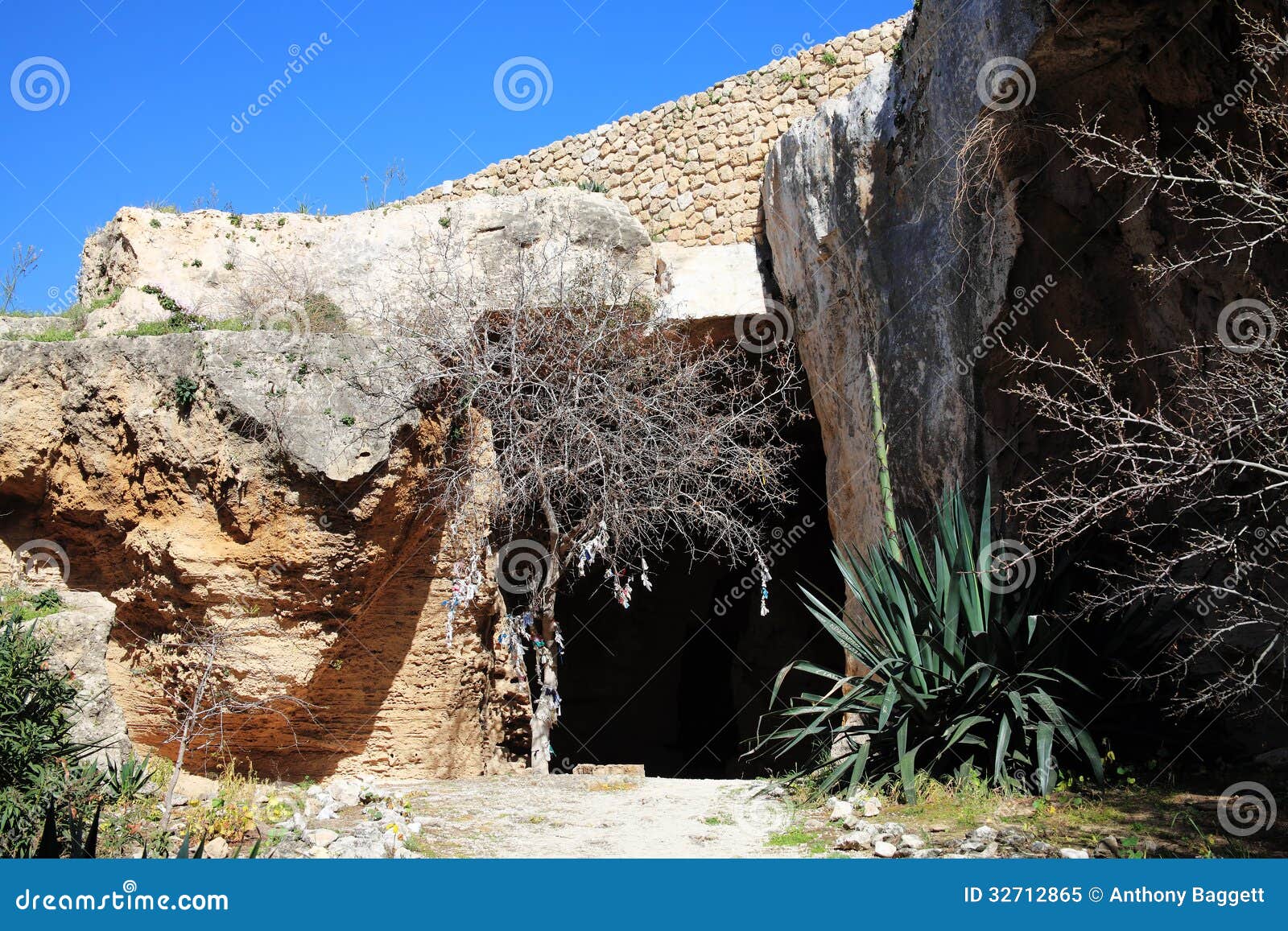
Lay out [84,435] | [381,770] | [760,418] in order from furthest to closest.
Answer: [760,418] → [381,770] → [84,435]

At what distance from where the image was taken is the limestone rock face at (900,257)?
856 cm

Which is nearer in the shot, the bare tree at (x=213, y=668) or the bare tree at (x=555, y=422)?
the bare tree at (x=213, y=668)

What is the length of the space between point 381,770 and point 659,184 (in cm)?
746

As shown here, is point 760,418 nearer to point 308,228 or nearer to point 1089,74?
point 1089,74

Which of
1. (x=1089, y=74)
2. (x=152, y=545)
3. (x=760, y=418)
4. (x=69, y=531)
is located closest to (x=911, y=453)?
(x=760, y=418)

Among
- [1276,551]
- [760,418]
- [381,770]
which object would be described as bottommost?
[381,770]

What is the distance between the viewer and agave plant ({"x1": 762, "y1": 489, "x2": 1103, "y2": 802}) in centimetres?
681

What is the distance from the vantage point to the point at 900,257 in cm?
962

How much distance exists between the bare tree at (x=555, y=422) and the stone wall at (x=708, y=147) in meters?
1.71

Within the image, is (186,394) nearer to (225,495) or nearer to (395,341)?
(225,495)

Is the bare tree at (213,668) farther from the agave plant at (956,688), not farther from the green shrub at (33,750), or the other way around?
the agave plant at (956,688)

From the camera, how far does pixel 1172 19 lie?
7293mm

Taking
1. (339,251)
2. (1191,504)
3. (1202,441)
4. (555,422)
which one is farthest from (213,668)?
(1202,441)

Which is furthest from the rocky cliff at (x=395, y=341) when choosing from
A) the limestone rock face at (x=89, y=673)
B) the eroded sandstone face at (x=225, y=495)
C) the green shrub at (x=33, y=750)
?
the green shrub at (x=33, y=750)
